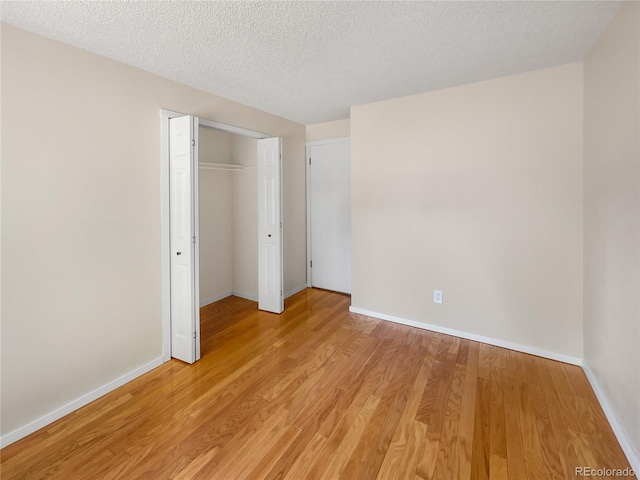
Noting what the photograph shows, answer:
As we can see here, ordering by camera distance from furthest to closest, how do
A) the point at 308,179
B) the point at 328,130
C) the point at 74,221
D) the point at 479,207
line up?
the point at 308,179
the point at 328,130
the point at 479,207
the point at 74,221

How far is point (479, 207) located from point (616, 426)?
1.67 meters

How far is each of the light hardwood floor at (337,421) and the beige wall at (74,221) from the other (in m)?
0.33

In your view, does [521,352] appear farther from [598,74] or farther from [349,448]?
[598,74]

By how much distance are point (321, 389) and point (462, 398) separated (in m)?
0.95

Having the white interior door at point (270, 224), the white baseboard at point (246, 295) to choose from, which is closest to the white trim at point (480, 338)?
the white interior door at point (270, 224)

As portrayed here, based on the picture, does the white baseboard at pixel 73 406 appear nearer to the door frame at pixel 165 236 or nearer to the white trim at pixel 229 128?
the door frame at pixel 165 236

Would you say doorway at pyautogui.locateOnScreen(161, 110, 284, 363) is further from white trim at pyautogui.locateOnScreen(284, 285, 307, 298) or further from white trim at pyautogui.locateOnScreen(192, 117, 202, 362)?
white trim at pyautogui.locateOnScreen(284, 285, 307, 298)

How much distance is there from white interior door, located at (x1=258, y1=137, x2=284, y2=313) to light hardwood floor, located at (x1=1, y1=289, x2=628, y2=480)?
0.86 meters

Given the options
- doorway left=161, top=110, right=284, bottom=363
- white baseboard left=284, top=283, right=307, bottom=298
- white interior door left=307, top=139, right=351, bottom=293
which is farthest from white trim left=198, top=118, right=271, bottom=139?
white baseboard left=284, top=283, right=307, bottom=298

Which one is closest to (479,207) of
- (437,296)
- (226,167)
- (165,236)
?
(437,296)

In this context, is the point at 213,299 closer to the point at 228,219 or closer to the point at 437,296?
the point at 228,219

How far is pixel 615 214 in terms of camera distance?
1.63 metres

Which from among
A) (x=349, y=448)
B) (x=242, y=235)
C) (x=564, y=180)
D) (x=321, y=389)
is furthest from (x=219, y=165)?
(x=564, y=180)

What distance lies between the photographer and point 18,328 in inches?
65.1
